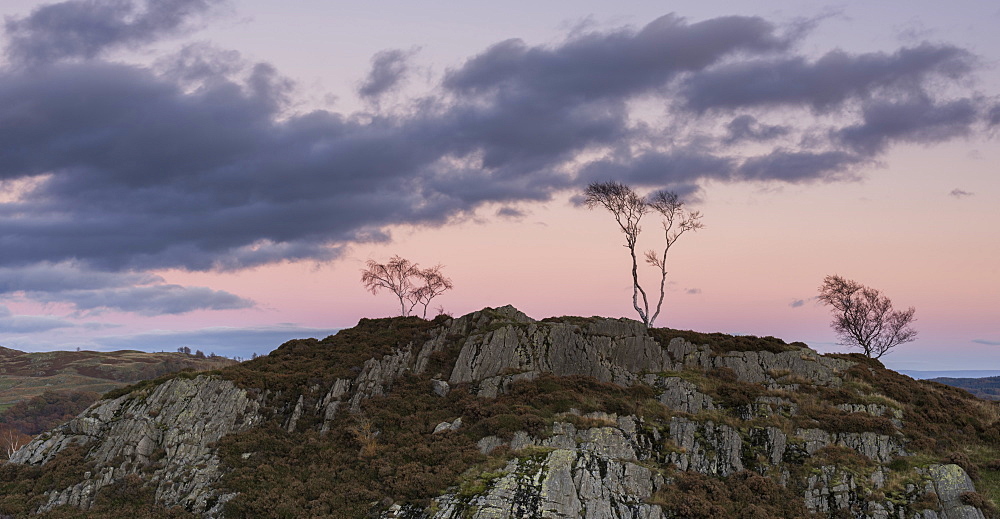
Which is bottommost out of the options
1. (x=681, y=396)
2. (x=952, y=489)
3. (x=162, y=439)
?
(x=952, y=489)

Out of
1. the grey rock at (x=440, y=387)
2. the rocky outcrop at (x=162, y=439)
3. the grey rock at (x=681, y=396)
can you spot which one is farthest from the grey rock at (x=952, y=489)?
the rocky outcrop at (x=162, y=439)

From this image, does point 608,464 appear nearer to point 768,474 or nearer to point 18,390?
point 768,474

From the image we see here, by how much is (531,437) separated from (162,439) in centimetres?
2355

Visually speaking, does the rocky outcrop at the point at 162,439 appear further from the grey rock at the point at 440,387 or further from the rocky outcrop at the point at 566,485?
the rocky outcrop at the point at 566,485

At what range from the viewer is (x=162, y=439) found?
35062 mm

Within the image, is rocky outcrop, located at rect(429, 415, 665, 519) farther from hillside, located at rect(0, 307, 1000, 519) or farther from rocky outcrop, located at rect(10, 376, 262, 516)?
rocky outcrop, located at rect(10, 376, 262, 516)

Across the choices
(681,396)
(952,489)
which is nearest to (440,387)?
(681,396)

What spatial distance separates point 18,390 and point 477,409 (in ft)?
779

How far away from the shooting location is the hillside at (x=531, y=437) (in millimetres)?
28094

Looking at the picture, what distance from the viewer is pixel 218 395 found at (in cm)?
3859

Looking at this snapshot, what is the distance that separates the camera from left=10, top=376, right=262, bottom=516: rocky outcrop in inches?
1244

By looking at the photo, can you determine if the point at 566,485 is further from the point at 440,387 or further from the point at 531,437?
the point at 440,387

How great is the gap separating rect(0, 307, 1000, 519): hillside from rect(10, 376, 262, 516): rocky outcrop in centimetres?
12

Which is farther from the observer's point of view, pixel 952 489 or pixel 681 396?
pixel 681 396
